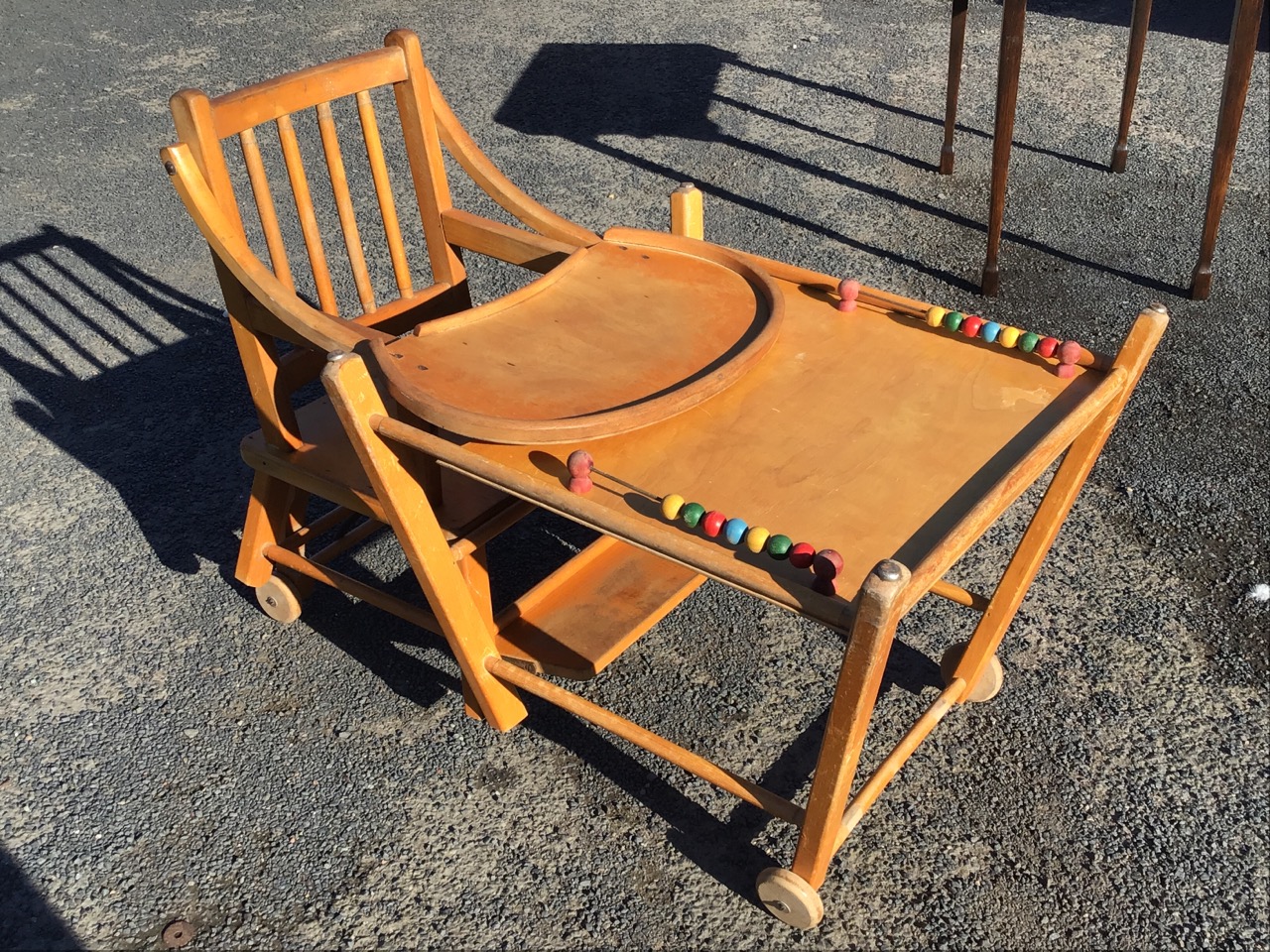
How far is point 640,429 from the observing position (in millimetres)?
1815

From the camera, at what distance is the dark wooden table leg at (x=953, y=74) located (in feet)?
13.3

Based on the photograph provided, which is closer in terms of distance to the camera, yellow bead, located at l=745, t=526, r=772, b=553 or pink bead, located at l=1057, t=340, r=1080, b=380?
yellow bead, located at l=745, t=526, r=772, b=553

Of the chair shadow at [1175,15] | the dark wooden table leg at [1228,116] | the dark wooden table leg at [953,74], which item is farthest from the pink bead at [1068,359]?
the chair shadow at [1175,15]

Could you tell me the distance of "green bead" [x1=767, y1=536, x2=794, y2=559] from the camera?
4.96ft

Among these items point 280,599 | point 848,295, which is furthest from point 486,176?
point 280,599

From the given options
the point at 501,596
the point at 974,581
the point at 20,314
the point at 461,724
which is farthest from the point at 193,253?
the point at 974,581

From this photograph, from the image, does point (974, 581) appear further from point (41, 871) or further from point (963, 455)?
point (41, 871)

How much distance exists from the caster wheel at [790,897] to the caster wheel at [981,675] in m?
0.61

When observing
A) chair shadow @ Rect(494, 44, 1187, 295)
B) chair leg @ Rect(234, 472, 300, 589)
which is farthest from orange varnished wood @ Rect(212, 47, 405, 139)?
chair shadow @ Rect(494, 44, 1187, 295)

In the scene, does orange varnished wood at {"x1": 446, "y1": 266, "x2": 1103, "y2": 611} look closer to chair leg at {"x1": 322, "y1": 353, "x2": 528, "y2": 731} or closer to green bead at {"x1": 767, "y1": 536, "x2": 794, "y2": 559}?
green bead at {"x1": 767, "y1": 536, "x2": 794, "y2": 559}

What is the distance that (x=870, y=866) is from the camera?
2.05 meters

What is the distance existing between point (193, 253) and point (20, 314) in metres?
0.63

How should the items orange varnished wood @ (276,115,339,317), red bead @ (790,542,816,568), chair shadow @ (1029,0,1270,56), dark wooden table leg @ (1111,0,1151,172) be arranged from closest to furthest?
red bead @ (790,542,816,568)
orange varnished wood @ (276,115,339,317)
dark wooden table leg @ (1111,0,1151,172)
chair shadow @ (1029,0,1270,56)

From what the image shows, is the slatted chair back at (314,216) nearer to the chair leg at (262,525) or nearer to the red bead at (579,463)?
the chair leg at (262,525)
